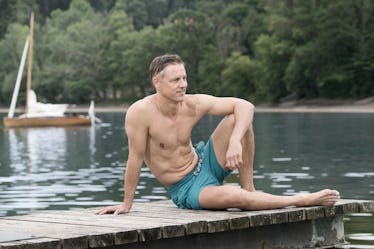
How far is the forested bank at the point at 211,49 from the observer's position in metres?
102

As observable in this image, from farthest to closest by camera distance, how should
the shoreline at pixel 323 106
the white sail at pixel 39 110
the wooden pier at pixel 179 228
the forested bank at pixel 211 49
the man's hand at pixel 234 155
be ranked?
the forested bank at pixel 211 49
the shoreline at pixel 323 106
the white sail at pixel 39 110
the man's hand at pixel 234 155
the wooden pier at pixel 179 228

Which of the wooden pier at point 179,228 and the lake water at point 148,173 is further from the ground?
the wooden pier at point 179,228

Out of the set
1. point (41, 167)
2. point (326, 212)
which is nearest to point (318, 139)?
point (41, 167)

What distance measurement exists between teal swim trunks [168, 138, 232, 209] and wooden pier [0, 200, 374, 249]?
0.46ft

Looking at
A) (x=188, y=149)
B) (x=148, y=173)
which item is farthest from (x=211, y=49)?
(x=188, y=149)

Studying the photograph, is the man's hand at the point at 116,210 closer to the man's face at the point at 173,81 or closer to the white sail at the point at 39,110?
the man's face at the point at 173,81

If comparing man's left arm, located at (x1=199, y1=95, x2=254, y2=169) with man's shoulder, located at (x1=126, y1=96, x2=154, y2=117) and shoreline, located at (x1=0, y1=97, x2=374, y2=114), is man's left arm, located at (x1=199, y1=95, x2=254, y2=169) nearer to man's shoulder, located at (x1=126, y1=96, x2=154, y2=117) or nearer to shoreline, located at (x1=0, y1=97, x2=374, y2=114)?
man's shoulder, located at (x1=126, y1=96, x2=154, y2=117)

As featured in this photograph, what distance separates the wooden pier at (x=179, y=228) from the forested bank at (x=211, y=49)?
8803 centimetres

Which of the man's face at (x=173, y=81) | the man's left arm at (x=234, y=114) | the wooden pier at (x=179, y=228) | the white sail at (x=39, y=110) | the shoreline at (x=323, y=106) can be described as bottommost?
the shoreline at (x=323, y=106)

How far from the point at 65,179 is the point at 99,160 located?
889cm

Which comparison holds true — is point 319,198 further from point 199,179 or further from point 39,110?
point 39,110

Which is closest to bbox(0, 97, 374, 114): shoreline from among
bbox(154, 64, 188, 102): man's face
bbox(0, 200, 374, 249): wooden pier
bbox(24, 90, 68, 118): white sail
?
bbox(24, 90, 68, 118): white sail

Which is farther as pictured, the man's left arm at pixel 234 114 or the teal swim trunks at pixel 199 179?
the teal swim trunks at pixel 199 179

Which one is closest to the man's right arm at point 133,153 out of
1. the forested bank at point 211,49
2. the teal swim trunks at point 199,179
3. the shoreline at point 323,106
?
the teal swim trunks at point 199,179
